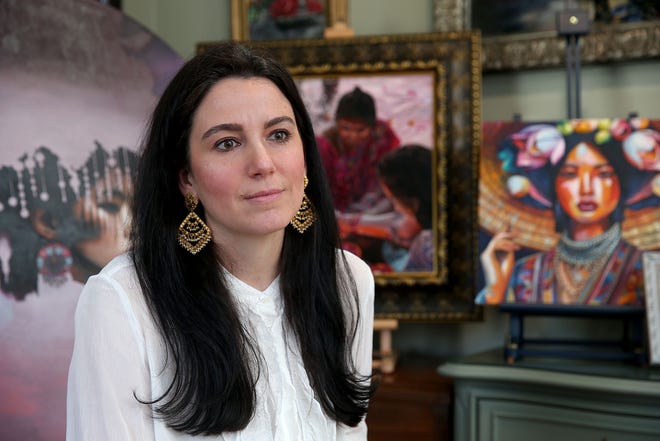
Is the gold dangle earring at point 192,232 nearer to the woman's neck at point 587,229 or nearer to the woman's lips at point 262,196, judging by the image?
the woman's lips at point 262,196

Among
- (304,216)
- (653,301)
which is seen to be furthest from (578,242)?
(304,216)

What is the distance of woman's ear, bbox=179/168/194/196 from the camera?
146 centimetres

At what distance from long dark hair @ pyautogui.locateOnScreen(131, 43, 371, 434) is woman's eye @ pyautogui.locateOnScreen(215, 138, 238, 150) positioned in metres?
0.07

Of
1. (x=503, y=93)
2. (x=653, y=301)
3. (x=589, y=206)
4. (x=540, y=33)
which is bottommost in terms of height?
(x=653, y=301)

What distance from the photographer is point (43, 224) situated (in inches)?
74.2

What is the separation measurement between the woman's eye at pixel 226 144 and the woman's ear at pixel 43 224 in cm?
70

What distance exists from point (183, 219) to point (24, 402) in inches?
25.4

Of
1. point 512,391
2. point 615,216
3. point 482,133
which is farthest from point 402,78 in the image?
point 512,391

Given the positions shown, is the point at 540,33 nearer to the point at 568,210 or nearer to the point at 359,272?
the point at 568,210

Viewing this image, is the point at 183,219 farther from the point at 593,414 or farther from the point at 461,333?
the point at 461,333

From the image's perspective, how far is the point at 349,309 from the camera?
1.66m

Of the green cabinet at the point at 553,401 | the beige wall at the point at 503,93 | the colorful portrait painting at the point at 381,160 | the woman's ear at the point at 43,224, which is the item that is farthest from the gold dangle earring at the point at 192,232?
the beige wall at the point at 503,93

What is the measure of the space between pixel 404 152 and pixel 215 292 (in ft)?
4.30

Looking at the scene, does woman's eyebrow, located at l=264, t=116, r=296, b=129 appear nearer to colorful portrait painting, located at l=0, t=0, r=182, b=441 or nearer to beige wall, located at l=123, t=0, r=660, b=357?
colorful portrait painting, located at l=0, t=0, r=182, b=441
